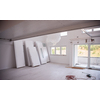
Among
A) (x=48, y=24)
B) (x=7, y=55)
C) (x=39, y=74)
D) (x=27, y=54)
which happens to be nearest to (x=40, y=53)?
(x=27, y=54)

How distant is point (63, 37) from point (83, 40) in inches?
94.9

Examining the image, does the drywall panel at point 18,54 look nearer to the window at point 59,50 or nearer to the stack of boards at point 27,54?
the stack of boards at point 27,54

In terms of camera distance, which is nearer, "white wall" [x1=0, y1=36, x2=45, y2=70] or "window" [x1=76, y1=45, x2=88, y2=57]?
"white wall" [x1=0, y1=36, x2=45, y2=70]

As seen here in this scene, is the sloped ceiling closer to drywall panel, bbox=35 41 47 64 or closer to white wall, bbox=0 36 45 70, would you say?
white wall, bbox=0 36 45 70

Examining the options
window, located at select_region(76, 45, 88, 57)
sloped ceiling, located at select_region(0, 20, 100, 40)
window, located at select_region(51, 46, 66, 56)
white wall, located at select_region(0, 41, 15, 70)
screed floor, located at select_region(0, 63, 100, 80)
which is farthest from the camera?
window, located at select_region(51, 46, 66, 56)

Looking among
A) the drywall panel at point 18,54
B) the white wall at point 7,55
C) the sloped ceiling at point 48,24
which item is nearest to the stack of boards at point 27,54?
the drywall panel at point 18,54

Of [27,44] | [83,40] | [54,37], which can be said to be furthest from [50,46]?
[54,37]

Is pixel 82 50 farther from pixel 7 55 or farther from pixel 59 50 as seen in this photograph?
pixel 7 55

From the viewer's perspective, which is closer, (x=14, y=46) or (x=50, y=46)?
(x=14, y=46)

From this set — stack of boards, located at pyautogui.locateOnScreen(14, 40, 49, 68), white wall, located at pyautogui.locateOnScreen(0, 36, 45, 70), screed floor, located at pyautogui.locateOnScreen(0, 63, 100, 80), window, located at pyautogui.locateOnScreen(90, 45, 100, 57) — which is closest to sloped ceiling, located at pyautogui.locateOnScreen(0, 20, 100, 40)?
screed floor, located at pyautogui.locateOnScreen(0, 63, 100, 80)

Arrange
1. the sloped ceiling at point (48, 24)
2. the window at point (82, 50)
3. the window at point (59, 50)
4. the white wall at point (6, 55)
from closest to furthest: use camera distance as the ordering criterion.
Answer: the sloped ceiling at point (48, 24) → the white wall at point (6, 55) → the window at point (82, 50) → the window at point (59, 50)

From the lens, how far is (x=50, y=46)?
9438 mm

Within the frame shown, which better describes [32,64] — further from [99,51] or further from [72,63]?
[99,51]
